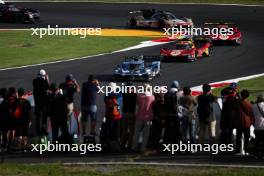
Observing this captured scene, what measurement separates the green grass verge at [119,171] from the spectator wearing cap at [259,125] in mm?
1317

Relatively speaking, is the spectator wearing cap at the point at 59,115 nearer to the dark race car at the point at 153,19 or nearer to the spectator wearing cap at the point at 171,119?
the spectator wearing cap at the point at 171,119

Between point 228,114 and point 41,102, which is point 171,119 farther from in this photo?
point 41,102

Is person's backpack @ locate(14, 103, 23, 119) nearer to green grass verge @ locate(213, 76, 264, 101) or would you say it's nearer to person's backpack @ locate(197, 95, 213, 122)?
person's backpack @ locate(197, 95, 213, 122)

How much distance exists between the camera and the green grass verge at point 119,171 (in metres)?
14.7

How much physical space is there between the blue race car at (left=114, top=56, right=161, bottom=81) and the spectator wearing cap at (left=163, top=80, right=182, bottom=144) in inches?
468

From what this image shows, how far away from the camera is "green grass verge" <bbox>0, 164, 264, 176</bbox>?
14.7 meters

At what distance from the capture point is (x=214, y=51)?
3709 centimetres

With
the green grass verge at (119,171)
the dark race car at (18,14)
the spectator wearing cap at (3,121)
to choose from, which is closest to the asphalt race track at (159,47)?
the dark race car at (18,14)

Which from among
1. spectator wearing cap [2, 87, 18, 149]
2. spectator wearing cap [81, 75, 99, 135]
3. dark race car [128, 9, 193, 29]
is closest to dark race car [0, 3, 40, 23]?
dark race car [128, 9, 193, 29]

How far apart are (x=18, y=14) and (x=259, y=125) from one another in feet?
110

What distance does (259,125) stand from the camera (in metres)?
16.3

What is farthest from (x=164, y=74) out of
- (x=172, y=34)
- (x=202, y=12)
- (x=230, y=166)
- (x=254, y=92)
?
(x=202, y=12)

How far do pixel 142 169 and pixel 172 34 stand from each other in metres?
28.1

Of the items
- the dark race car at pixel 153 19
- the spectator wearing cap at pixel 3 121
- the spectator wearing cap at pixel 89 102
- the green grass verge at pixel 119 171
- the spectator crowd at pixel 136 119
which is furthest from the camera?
the dark race car at pixel 153 19
